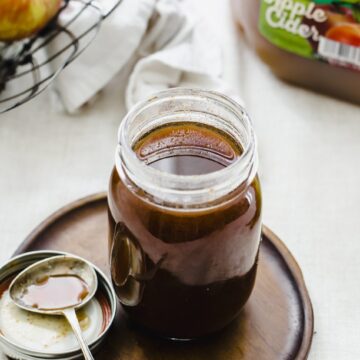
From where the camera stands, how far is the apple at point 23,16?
906mm

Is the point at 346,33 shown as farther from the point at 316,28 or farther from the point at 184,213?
the point at 184,213

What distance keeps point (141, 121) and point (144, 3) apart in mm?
431

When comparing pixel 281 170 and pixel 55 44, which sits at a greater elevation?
pixel 55 44

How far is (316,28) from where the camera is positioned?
1011mm

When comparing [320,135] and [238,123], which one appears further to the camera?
[320,135]

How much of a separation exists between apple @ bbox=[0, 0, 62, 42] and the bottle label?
0.30 meters

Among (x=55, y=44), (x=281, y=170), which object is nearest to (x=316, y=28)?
(x=281, y=170)

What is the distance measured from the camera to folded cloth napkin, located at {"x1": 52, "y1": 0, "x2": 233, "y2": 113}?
3.48ft

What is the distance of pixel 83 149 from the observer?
1.03 meters

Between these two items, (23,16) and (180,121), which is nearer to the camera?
(180,121)

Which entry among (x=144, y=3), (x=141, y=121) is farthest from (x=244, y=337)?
(x=144, y=3)

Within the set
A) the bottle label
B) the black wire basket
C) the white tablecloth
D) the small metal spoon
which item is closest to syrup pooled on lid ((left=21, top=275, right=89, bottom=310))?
the small metal spoon

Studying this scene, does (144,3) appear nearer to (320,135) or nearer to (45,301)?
(320,135)

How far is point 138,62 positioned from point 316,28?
259 mm
